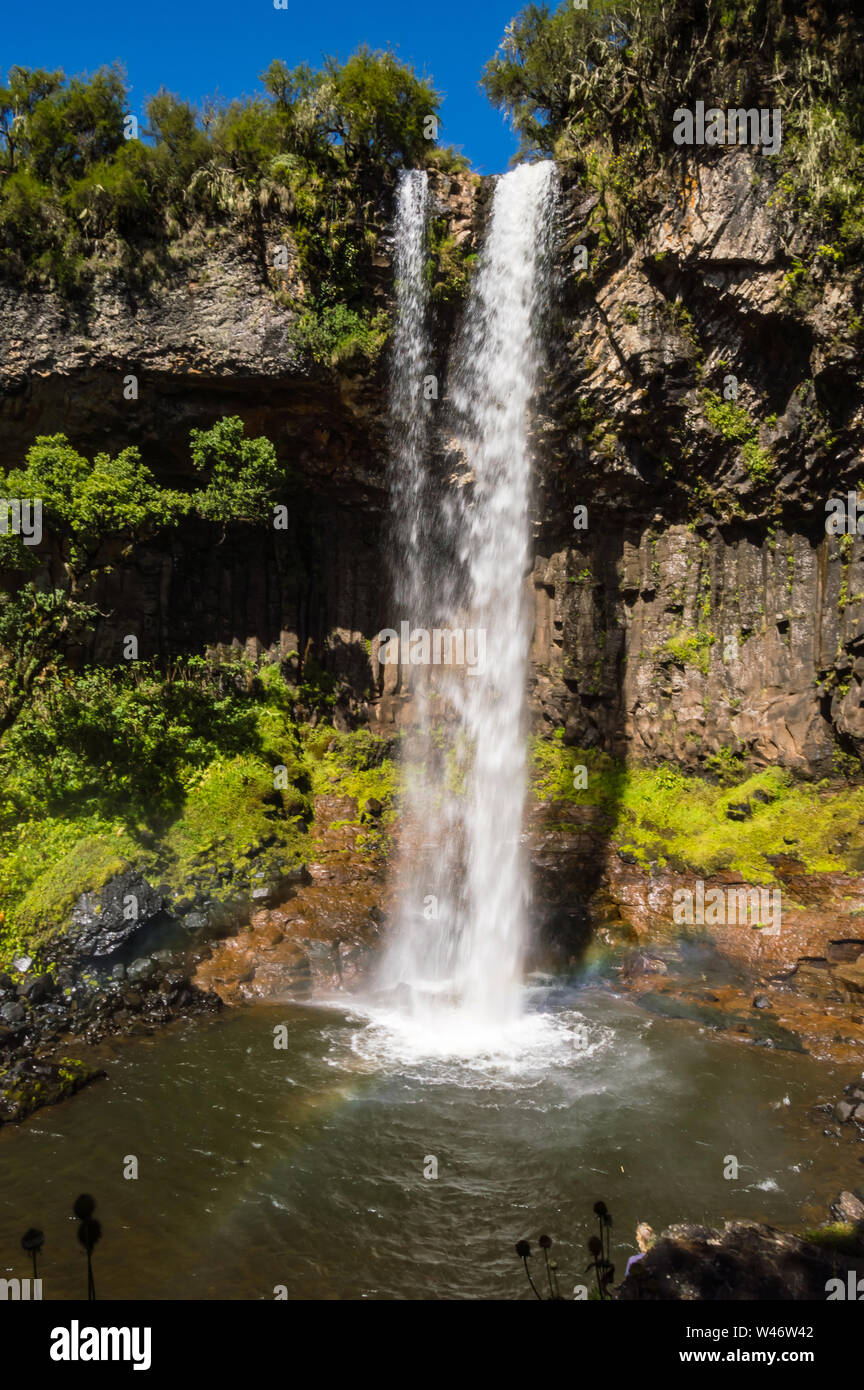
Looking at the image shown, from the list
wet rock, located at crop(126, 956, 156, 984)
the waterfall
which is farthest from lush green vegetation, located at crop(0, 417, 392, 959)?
the waterfall

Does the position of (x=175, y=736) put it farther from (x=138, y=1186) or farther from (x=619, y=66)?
(x=619, y=66)

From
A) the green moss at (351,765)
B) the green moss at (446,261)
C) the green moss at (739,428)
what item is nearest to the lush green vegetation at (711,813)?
the green moss at (351,765)

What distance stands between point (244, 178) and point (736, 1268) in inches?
861

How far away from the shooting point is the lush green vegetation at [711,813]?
51.4 ft

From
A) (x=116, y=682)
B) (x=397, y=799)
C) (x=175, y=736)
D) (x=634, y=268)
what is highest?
(x=634, y=268)

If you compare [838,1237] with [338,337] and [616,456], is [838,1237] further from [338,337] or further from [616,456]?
[338,337]

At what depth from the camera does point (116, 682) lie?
1736cm

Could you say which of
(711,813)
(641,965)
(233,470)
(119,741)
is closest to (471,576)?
(233,470)

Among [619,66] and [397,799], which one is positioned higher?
[619,66]

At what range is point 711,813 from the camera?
57.1 ft

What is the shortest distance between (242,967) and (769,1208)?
9180mm
